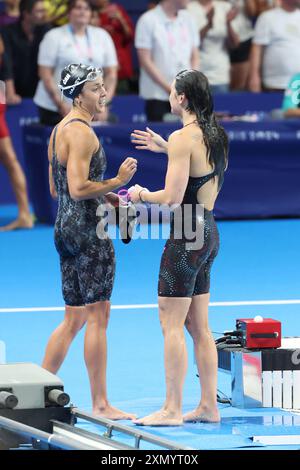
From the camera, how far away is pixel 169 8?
48.6 feet

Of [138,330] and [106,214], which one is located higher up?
[106,214]

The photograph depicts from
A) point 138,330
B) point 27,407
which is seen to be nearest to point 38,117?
point 138,330

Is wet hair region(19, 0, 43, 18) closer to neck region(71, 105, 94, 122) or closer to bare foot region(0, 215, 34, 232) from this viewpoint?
bare foot region(0, 215, 34, 232)

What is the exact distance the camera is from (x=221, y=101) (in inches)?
651

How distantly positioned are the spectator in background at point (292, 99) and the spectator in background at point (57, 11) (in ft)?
10.4

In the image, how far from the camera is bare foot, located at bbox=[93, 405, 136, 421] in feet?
23.1

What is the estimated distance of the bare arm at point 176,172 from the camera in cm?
670

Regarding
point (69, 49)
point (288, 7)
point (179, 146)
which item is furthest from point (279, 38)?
point (179, 146)

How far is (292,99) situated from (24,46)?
356cm

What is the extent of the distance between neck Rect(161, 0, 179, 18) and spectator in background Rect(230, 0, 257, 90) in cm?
222

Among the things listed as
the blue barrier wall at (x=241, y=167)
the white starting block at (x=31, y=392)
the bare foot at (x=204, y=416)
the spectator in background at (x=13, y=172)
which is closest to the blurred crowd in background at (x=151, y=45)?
the blue barrier wall at (x=241, y=167)
